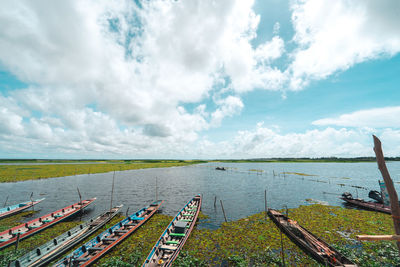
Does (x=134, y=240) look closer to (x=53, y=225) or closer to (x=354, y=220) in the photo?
(x=53, y=225)

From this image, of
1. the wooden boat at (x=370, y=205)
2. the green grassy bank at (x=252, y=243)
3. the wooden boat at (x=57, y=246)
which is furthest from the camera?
the wooden boat at (x=370, y=205)

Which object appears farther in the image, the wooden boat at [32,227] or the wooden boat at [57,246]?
the wooden boat at [32,227]

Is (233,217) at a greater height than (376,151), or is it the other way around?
(376,151)

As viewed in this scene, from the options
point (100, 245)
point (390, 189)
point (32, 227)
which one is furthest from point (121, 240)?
point (390, 189)

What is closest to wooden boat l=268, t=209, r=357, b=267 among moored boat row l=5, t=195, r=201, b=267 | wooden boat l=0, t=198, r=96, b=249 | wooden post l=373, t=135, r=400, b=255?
wooden post l=373, t=135, r=400, b=255

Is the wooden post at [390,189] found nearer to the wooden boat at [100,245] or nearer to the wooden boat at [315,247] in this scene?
the wooden boat at [315,247]

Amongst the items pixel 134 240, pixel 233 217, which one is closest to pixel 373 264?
pixel 233 217

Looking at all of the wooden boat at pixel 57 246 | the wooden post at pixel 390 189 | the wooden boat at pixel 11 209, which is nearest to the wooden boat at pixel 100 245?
the wooden boat at pixel 57 246

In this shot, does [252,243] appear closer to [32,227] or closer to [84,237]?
[84,237]
